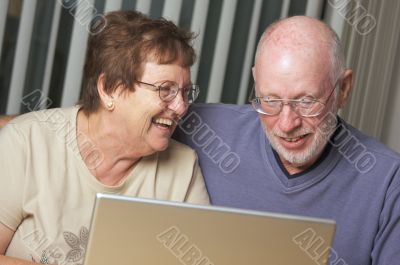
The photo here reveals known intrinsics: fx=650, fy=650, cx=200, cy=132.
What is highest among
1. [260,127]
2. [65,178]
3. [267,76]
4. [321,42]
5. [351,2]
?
[351,2]

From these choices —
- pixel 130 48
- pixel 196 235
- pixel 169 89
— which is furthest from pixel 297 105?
pixel 196 235

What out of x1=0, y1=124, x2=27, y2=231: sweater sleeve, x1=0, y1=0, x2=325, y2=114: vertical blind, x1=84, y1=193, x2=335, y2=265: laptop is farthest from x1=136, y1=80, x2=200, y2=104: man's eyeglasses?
x1=0, y1=0, x2=325, y2=114: vertical blind

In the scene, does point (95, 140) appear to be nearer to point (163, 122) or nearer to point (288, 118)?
point (163, 122)

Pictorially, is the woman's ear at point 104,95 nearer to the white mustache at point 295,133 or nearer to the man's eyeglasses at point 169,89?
the man's eyeglasses at point 169,89

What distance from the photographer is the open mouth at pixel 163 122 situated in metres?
1.67

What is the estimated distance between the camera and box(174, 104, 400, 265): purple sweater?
68.2 inches

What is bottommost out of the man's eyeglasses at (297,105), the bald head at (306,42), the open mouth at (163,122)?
the open mouth at (163,122)

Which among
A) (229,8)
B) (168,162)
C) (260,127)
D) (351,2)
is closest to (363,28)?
(351,2)

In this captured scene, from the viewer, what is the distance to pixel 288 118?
5.51 ft

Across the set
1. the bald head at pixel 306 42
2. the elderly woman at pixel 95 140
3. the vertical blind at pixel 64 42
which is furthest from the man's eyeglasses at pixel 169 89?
the vertical blind at pixel 64 42

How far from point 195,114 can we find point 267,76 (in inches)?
12.4

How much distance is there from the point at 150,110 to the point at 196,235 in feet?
1.91

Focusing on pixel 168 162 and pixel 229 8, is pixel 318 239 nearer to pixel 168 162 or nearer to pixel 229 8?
pixel 168 162

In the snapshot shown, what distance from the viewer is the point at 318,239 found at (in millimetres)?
1149
